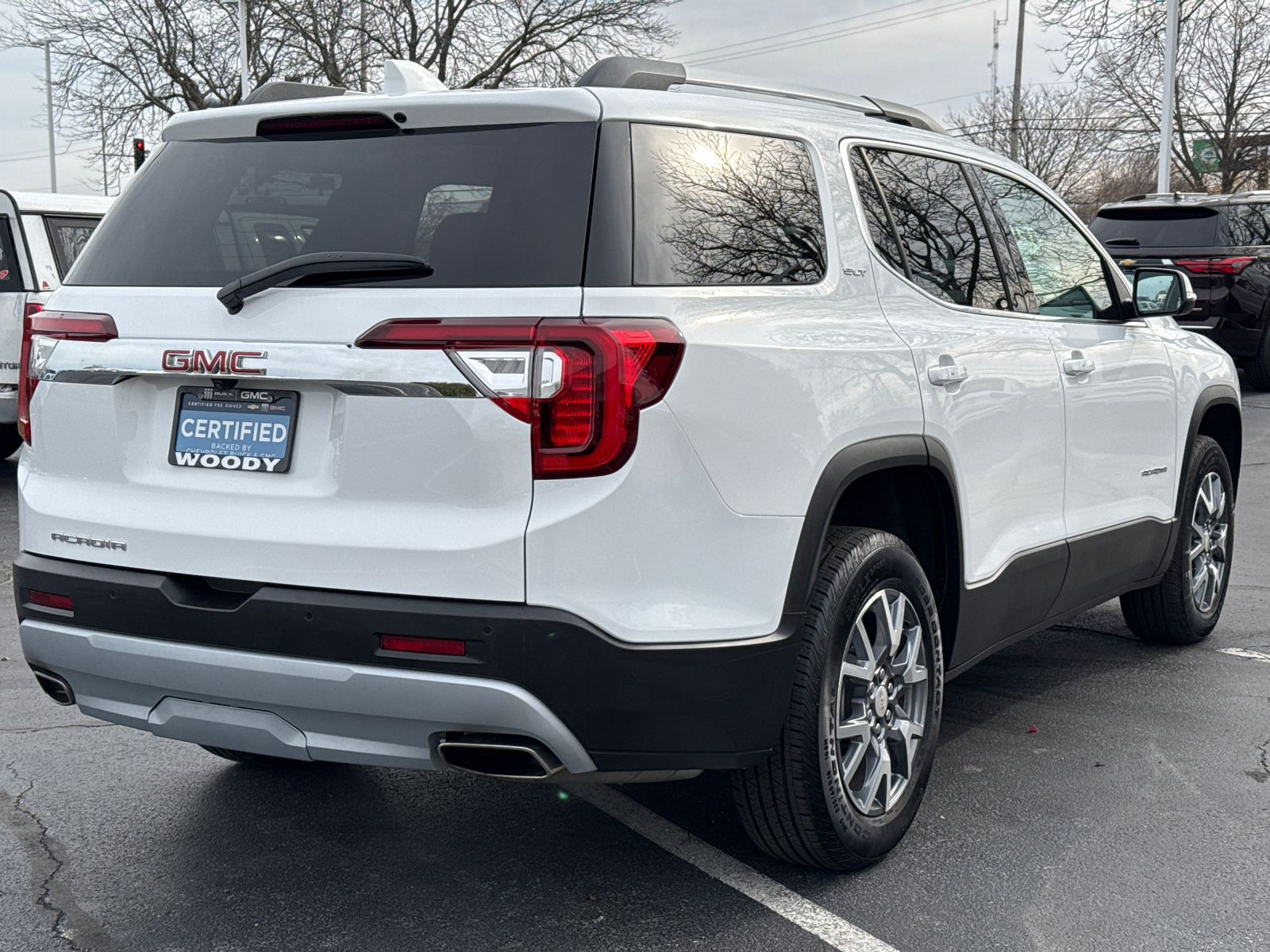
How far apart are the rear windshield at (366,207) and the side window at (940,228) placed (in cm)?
121

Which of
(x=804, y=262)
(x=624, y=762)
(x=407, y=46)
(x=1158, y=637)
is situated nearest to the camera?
(x=624, y=762)

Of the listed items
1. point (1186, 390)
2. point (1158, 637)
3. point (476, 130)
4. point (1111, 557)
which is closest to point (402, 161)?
point (476, 130)

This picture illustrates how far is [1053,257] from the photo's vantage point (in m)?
4.75

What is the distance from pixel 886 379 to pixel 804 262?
353mm

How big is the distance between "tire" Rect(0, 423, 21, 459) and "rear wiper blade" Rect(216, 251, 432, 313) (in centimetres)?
851

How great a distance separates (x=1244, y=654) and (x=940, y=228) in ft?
8.73

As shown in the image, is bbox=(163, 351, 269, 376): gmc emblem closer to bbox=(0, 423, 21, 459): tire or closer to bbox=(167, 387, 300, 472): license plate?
bbox=(167, 387, 300, 472): license plate

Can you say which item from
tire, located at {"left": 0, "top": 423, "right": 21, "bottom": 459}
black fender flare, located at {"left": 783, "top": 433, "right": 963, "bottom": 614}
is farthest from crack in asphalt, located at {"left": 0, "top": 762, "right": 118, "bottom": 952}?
tire, located at {"left": 0, "top": 423, "right": 21, "bottom": 459}

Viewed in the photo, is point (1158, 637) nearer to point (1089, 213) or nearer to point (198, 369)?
point (198, 369)

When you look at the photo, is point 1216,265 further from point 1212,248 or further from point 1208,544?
point 1208,544

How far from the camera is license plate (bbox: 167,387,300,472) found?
3016 millimetres

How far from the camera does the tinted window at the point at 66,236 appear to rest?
10953mm

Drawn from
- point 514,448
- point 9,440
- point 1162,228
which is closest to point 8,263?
point 9,440

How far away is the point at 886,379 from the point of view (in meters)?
3.49
